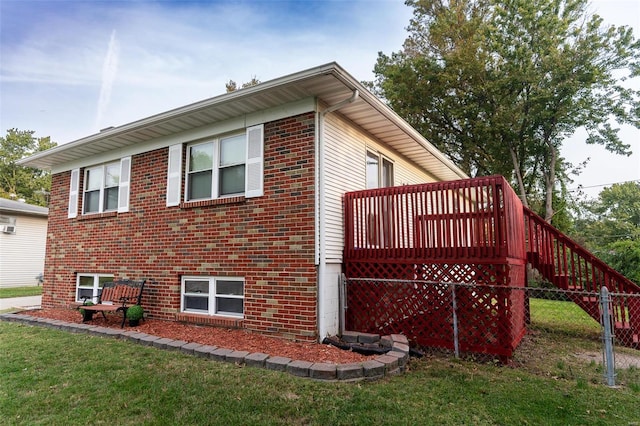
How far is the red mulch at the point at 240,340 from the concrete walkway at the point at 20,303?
3.46 m

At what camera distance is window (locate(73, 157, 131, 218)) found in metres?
8.27

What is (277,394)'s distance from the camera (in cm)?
362

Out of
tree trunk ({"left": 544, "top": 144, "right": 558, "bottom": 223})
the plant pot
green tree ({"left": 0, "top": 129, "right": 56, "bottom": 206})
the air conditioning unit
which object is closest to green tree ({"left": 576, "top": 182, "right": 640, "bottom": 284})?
tree trunk ({"left": 544, "top": 144, "right": 558, "bottom": 223})

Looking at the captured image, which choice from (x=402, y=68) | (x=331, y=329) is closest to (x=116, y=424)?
(x=331, y=329)

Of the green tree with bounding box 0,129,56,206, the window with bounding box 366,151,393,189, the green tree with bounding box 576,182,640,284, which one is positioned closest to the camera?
the window with bounding box 366,151,393,189

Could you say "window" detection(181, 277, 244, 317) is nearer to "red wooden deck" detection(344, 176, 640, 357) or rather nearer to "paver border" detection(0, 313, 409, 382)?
"paver border" detection(0, 313, 409, 382)

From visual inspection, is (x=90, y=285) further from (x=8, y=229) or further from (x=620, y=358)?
(x=8, y=229)

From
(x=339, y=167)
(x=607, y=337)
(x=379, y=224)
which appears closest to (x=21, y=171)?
(x=339, y=167)

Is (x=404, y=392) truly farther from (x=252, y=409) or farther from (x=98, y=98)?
(x=98, y=98)

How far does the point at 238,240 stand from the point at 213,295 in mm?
1199

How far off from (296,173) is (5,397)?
436 centimetres

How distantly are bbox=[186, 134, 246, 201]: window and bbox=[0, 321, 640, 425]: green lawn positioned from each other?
3.03 metres

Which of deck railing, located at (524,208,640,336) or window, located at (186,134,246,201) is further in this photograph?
window, located at (186,134,246,201)

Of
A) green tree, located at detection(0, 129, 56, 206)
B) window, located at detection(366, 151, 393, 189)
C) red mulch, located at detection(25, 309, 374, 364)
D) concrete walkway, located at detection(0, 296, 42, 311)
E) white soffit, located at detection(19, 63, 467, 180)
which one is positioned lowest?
concrete walkway, located at detection(0, 296, 42, 311)
